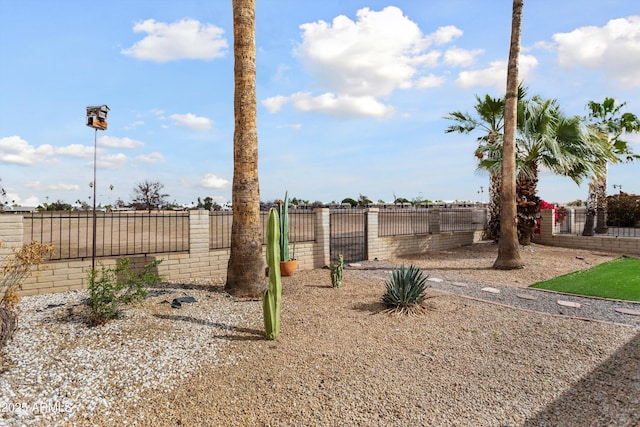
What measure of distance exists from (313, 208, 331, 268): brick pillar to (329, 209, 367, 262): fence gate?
0.81m

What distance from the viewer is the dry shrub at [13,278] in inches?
170

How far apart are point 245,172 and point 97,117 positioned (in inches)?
126

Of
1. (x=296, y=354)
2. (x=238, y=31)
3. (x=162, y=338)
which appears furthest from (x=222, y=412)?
(x=238, y=31)

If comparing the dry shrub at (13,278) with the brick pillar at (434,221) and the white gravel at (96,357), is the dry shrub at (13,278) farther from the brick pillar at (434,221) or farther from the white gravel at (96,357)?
the brick pillar at (434,221)

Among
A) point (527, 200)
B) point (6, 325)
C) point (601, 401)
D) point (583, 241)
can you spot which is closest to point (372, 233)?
point (527, 200)

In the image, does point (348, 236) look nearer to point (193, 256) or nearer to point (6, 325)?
point (193, 256)

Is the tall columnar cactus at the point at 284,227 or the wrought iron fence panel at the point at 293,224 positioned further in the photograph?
the wrought iron fence panel at the point at 293,224

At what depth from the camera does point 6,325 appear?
428 centimetres

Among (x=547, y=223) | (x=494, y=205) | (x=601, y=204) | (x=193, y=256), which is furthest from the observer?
(x=601, y=204)

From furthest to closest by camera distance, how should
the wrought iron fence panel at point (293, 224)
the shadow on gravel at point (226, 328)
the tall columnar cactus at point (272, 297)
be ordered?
the wrought iron fence panel at point (293, 224)
the shadow on gravel at point (226, 328)
the tall columnar cactus at point (272, 297)

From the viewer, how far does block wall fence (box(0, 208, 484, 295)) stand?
6953 mm

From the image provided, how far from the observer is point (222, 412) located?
11.1 feet

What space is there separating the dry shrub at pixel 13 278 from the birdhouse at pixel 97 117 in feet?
8.26

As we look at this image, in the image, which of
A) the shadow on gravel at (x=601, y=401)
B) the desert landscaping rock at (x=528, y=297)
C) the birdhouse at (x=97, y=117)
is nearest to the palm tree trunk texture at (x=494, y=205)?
the desert landscaping rock at (x=528, y=297)
